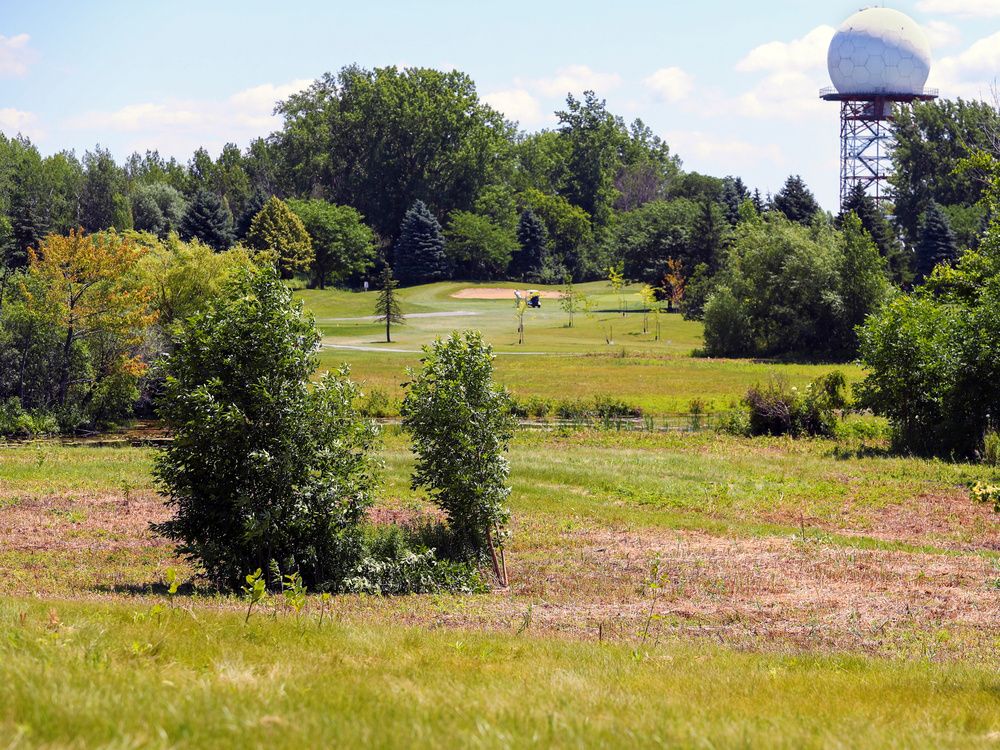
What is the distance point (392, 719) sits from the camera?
6.64 metres

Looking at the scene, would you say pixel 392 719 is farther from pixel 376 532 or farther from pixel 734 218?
pixel 734 218

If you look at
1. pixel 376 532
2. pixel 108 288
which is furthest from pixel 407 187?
pixel 376 532

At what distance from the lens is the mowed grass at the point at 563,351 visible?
190ft

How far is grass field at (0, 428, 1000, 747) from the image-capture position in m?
6.65

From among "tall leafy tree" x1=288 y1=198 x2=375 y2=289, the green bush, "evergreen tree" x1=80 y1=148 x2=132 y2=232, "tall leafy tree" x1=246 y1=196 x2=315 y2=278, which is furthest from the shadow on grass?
"evergreen tree" x1=80 y1=148 x2=132 y2=232

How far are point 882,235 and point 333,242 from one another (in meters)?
61.5

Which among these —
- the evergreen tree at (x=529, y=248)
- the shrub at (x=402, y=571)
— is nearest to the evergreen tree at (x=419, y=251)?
the evergreen tree at (x=529, y=248)

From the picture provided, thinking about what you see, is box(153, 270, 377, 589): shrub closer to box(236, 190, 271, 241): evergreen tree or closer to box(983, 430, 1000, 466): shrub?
box(983, 430, 1000, 466): shrub

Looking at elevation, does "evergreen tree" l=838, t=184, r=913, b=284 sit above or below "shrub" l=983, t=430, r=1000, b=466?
above

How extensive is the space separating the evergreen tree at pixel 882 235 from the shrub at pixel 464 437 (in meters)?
85.1

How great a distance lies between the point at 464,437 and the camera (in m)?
21.0

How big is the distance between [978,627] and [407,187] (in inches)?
5451

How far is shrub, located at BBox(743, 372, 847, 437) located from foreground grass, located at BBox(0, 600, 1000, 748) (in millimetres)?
33619

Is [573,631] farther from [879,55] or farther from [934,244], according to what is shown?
[879,55]
